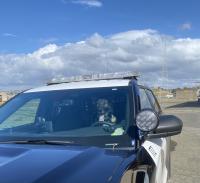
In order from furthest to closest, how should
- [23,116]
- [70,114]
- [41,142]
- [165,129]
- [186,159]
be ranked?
[186,159] < [23,116] < [70,114] < [165,129] < [41,142]

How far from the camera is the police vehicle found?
2.96 metres

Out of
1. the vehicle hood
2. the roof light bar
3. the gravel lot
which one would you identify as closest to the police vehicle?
the vehicle hood

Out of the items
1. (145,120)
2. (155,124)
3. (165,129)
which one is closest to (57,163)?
(145,120)

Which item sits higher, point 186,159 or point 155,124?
point 155,124

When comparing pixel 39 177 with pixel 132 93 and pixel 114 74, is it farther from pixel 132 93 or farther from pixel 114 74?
pixel 114 74

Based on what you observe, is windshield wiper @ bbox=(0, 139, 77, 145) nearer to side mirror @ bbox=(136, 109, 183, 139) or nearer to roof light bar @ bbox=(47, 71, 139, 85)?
side mirror @ bbox=(136, 109, 183, 139)

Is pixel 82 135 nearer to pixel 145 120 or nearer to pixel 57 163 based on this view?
pixel 145 120

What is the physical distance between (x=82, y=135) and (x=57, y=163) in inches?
36.9

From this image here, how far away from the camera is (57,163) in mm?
3039

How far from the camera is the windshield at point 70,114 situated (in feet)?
13.5

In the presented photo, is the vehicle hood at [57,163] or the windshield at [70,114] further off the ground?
the windshield at [70,114]

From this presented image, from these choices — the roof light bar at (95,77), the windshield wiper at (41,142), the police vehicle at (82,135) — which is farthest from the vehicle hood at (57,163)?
the roof light bar at (95,77)

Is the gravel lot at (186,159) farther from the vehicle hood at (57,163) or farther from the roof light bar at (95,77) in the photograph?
the vehicle hood at (57,163)

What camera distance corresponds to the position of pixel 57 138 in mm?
3920
